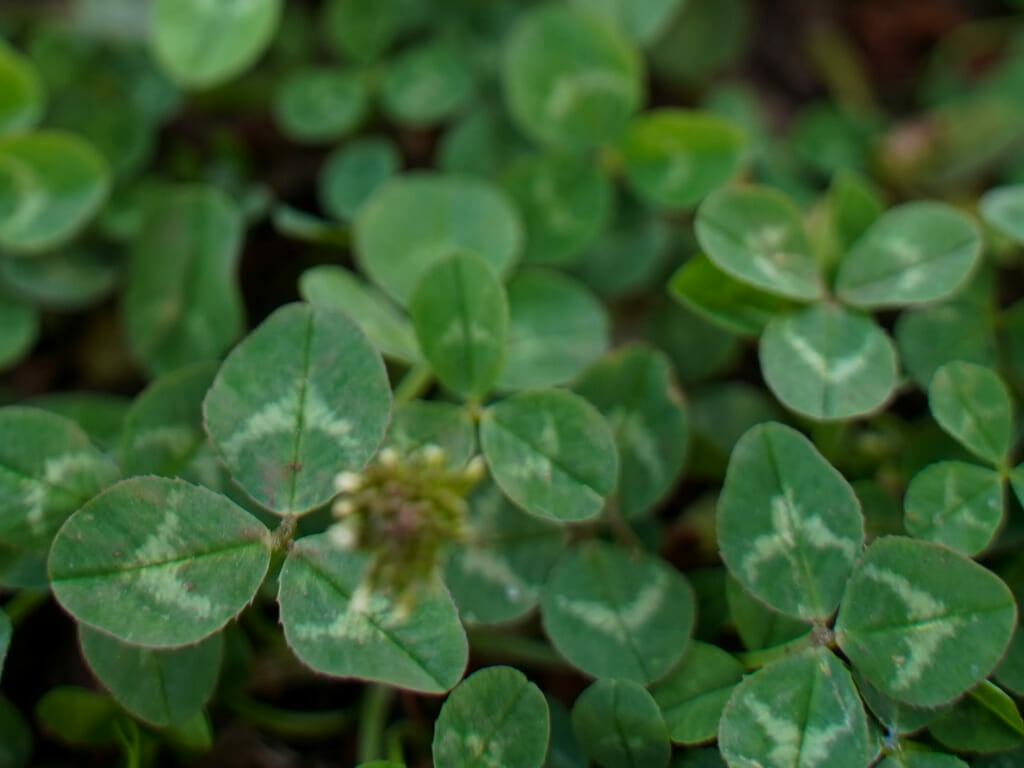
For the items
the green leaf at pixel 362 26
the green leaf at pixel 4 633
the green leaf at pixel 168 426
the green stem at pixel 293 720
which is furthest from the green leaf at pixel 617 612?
the green leaf at pixel 362 26

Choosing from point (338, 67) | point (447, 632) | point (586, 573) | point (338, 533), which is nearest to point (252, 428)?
point (338, 533)

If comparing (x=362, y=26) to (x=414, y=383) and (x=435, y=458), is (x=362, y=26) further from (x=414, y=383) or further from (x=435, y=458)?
(x=435, y=458)

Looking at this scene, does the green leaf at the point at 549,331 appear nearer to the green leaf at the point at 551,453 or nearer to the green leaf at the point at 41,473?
the green leaf at the point at 551,453

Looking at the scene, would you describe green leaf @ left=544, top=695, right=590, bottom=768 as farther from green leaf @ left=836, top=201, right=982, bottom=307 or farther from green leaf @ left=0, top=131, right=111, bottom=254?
green leaf @ left=0, top=131, right=111, bottom=254

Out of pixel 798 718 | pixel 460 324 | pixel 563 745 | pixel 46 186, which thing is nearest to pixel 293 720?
pixel 563 745

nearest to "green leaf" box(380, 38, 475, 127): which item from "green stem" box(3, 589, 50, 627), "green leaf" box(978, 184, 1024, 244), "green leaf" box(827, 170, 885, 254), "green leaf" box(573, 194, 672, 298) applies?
"green leaf" box(573, 194, 672, 298)

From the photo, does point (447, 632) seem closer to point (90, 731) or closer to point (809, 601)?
point (809, 601)

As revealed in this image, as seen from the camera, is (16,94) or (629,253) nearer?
(16,94)
